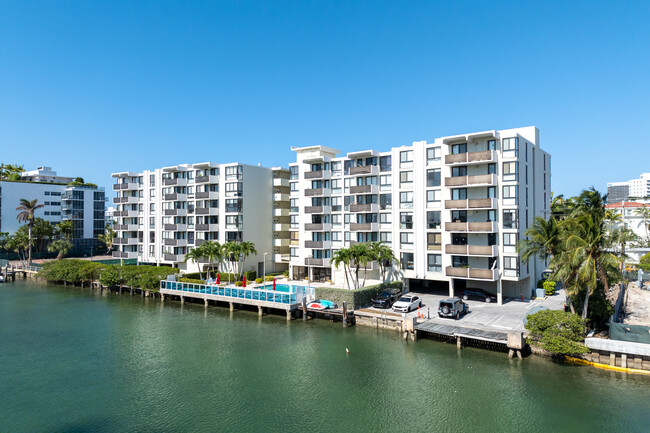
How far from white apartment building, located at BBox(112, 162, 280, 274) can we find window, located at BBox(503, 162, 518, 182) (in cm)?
4177

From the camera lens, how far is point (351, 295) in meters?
47.0

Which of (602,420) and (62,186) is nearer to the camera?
(602,420)

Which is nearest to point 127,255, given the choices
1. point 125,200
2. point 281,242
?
point 125,200

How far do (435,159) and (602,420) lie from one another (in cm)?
3427

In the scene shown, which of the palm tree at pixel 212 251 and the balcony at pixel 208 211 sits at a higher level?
the balcony at pixel 208 211

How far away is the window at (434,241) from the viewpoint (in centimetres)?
5172

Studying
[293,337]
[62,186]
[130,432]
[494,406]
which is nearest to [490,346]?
[494,406]

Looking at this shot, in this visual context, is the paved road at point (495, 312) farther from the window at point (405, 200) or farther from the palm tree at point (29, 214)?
the palm tree at point (29, 214)

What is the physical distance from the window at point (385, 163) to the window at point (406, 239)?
9638mm

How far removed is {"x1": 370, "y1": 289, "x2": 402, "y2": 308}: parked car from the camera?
4769 cm

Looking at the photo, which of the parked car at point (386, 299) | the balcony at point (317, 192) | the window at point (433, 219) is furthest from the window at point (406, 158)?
the parked car at point (386, 299)

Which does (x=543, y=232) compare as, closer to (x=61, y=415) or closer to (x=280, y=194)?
(x=61, y=415)

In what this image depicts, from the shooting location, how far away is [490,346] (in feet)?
120

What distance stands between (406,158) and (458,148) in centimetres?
710
